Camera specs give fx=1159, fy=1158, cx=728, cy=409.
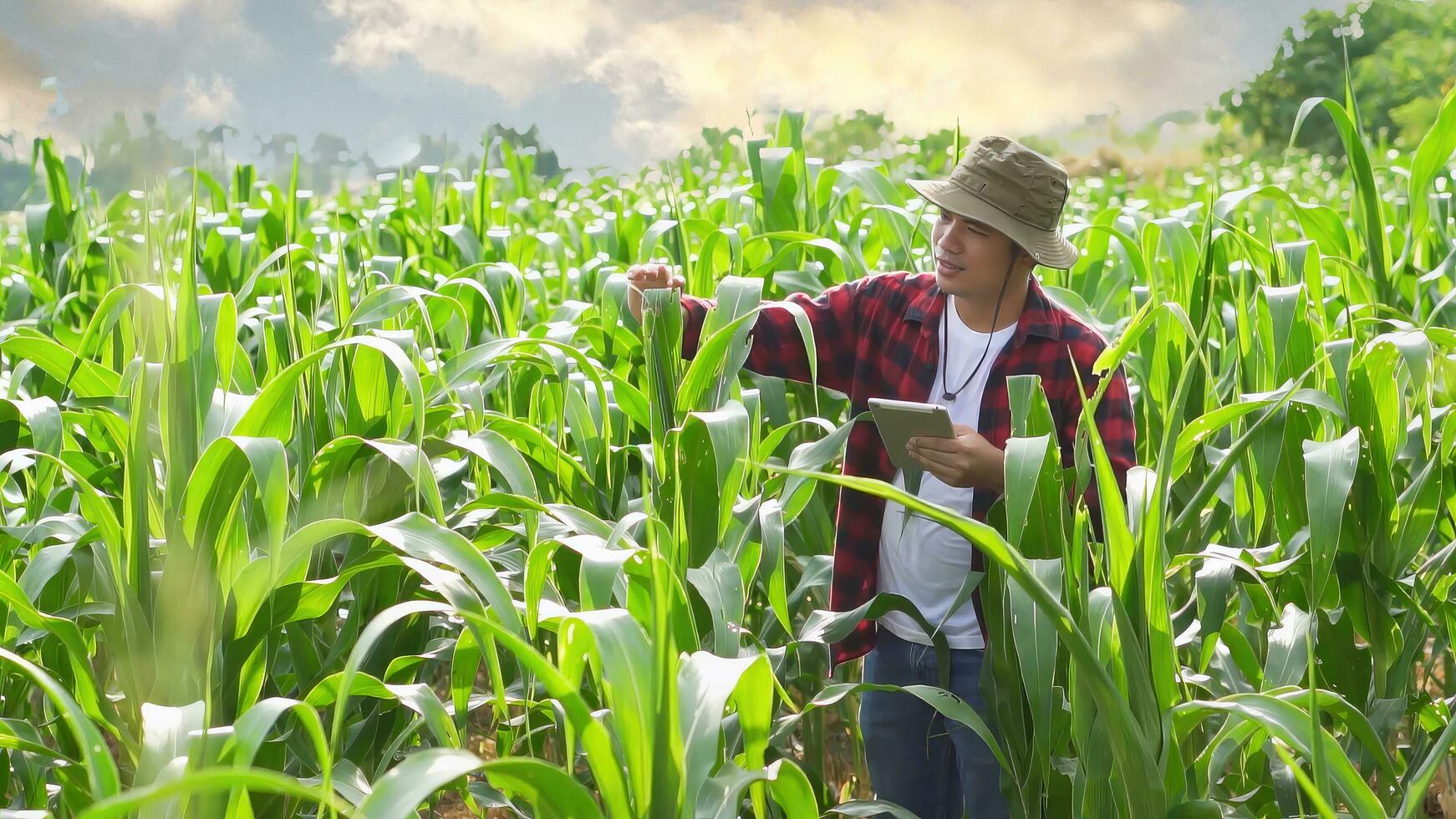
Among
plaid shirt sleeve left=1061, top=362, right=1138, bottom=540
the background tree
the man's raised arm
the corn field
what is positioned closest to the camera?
the corn field

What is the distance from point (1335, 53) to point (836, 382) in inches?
880

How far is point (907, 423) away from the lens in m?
1.26

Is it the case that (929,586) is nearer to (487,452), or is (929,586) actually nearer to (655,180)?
(487,452)

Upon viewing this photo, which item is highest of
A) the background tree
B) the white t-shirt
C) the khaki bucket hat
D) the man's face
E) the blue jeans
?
the background tree

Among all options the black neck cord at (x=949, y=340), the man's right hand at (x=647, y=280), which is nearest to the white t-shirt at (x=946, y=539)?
the black neck cord at (x=949, y=340)

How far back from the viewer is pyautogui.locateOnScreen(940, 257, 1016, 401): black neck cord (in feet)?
4.74

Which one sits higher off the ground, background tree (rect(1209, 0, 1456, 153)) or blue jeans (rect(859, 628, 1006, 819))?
background tree (rect(1209, 0, 1456, 153))

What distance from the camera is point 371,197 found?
227 inches

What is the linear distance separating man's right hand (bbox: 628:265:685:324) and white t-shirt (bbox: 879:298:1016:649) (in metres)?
0.36

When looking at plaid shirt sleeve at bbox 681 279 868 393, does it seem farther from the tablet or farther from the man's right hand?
the tablet

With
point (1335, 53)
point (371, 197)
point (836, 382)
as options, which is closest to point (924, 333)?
point (836, 382)

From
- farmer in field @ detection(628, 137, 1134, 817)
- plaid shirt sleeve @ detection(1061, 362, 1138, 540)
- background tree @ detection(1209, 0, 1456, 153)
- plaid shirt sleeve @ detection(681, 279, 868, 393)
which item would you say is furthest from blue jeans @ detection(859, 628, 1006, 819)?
background tree @ detection(1209, 0, 1456, 153)

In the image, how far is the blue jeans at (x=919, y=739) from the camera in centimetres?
144

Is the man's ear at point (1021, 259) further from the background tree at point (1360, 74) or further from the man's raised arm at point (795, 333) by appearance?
the background tree at point (1360, 74)
